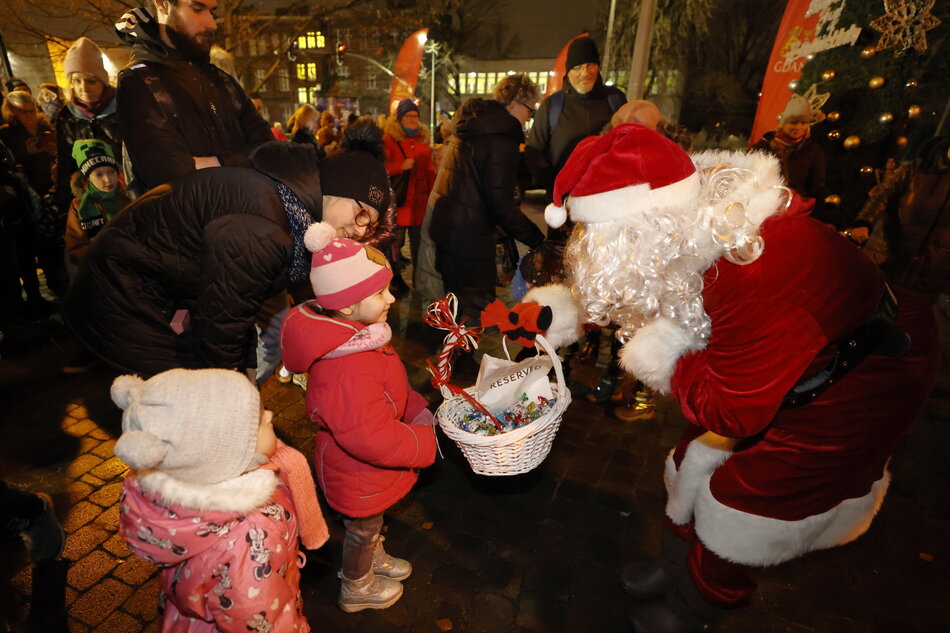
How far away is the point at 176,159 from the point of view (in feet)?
8.44

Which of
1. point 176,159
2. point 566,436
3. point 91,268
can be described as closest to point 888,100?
point 566,436

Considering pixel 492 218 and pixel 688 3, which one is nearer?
pixel 492 218

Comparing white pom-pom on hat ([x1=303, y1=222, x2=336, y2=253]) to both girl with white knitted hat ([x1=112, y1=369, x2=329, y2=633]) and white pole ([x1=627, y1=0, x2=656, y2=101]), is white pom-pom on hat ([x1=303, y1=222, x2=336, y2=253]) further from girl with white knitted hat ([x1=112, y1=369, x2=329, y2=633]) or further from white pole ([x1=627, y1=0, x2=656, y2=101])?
white pole ([x1=627, y1=0, x2=656, y2=101])

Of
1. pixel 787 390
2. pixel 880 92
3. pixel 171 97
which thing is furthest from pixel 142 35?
pixel 880 92

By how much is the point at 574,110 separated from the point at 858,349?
3482mm

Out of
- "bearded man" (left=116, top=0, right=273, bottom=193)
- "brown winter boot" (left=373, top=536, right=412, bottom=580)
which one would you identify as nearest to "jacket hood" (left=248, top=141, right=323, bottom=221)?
"bearded man" (left=116, top=0, right=273, bottom=193)

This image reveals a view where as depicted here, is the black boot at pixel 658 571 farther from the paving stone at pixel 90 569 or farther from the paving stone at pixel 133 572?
the paving stone at pixel 90 569

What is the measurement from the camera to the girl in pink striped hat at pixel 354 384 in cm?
191

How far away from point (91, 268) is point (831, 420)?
3280 millimetres

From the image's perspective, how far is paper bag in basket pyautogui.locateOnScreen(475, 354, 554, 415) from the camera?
2502mm

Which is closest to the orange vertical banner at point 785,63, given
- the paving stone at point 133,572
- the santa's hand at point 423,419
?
the santa's hand at point 423,419

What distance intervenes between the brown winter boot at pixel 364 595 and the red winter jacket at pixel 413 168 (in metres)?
4.97

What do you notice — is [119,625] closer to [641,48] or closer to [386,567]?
[386,567]

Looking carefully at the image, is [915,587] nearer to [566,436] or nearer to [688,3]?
[566,436]
